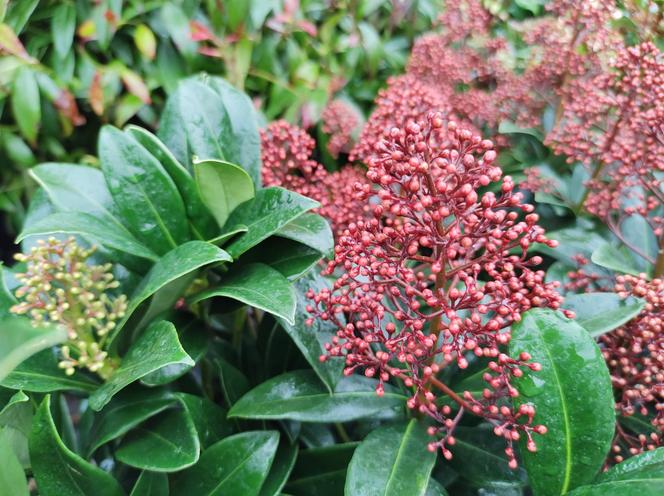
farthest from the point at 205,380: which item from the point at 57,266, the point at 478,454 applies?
the point at 478,454

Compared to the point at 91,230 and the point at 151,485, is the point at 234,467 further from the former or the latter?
the point at 91,230

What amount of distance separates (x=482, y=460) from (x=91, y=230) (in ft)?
2.92

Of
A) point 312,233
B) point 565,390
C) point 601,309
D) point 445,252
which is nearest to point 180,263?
point 312,233

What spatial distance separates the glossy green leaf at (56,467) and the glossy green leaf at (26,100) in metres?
1.16

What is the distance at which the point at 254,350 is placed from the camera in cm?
141

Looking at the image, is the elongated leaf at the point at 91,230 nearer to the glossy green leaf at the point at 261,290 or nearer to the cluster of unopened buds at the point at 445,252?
the glossy green leaf at the point at 261,290

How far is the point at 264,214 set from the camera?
3.70 ft

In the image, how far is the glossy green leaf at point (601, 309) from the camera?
987mm

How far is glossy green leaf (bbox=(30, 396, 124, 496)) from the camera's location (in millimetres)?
928

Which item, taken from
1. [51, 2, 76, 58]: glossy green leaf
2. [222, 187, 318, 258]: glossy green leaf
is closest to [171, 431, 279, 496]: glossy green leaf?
[222, 187, 318, 258]: glossy green leaf

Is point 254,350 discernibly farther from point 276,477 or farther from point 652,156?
point 652,156

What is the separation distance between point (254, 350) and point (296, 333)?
373 millimetres

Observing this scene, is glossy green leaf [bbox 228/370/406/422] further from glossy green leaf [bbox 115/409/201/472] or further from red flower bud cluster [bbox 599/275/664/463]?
red flower bud cluster [bbox 599/275/664/463]

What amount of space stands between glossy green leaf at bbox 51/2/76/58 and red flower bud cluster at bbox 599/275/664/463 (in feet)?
5.84
